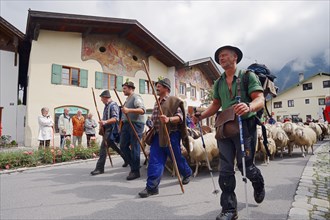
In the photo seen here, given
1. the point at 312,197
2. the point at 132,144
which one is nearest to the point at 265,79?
the point at 312,197

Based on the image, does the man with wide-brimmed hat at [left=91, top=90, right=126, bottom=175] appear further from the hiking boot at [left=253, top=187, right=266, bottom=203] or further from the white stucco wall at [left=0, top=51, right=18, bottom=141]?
the white stucco wall at [left=0, top=51, right=18, bottom=141]

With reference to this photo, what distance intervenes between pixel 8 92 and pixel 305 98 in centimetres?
4304

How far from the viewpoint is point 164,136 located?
3.94 meters

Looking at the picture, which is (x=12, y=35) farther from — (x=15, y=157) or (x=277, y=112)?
(x=277, y=112)

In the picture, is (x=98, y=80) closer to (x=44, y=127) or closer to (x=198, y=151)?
(x=44, y=127)

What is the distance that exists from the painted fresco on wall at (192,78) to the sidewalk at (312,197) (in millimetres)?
17029

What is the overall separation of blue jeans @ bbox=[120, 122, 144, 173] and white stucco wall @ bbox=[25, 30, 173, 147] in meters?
10.3

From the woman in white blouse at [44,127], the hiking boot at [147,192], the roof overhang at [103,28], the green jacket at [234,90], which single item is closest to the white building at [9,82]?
the roof overhang at [103,28]

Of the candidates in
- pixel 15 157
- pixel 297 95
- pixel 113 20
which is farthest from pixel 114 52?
pixel 297 95

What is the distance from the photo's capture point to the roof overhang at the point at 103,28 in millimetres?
13531

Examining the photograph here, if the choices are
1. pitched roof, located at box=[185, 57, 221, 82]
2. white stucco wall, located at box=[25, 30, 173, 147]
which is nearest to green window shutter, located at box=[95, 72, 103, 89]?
white stucco wall, located at box=[25, 30, 173, 147]

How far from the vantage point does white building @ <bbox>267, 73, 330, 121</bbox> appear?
39.7m

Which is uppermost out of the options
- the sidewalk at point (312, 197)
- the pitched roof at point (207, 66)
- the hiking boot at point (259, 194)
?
the pitched roof at point (207, 66)

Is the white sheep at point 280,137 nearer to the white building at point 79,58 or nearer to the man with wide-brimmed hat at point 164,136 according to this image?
the man with wide-brimmed hat at point 164,136
